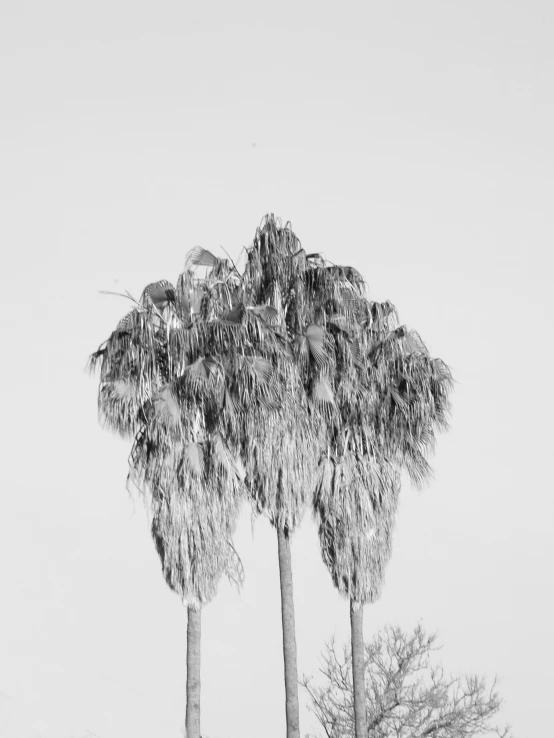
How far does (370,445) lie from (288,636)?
4.65m

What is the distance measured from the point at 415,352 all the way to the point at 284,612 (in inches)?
263

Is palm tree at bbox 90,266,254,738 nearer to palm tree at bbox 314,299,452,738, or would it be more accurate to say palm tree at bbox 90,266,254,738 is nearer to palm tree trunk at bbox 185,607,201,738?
palm tree trunk at bbox 185,607,201,738

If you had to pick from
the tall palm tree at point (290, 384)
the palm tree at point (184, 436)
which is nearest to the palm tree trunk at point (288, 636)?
the tall palm tree at point (290, 384)

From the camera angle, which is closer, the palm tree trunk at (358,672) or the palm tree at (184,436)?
the palm tree at (184,436)

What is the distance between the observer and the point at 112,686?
34.6 meters

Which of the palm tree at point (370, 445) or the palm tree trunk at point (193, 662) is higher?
the palm tree at point (370, 445)

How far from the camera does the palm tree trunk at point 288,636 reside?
905 inches

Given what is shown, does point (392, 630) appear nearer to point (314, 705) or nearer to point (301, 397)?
point (314, 705)

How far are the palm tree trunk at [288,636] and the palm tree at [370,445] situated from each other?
5.89 feet

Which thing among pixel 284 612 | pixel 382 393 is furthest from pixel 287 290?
pixel 284 612

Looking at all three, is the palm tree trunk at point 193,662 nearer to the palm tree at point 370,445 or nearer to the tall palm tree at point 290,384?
the tall palm tree at point 290,384

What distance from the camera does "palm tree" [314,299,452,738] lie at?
24812mm

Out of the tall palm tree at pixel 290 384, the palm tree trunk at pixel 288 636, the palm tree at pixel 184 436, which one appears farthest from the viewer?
the palm tree trunk at pixel 288 636

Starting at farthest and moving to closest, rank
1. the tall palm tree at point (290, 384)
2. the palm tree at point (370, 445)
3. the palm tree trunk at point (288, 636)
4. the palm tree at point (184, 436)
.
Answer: the palm tree at point (370, 445) → the palm tree trunk at point (288, 636) → the tall palm tree at point (290, 384) → the palm tree at point (184, 436)
